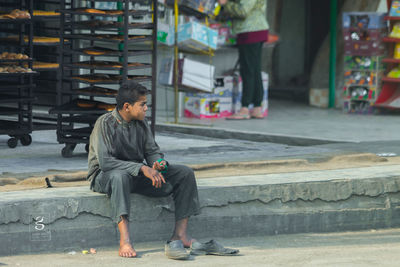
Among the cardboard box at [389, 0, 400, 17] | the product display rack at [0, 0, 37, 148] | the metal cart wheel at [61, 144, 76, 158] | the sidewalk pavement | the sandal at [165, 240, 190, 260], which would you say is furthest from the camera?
the cardboard box at [389, 0, 400, 17]

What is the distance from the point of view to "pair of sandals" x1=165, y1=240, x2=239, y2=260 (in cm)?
582

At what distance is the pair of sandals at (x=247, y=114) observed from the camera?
12.3m

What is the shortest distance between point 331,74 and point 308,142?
12.9ft

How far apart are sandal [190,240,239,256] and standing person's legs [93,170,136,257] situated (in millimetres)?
441

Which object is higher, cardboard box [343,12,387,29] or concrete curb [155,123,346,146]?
cardboard box [343,12,387,29]

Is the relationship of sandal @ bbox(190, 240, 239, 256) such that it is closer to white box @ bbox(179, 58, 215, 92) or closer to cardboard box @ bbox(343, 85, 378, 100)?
white box @ bbox(179, 58, 215, 92)

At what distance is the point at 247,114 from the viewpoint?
12.4 meters

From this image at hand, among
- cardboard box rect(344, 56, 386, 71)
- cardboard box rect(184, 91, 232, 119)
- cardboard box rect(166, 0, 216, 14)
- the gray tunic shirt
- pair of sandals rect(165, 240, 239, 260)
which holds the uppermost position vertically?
cardboard box rect(166, 0, 216, 14)

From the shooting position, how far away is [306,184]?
6824mm

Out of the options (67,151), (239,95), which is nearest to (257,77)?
(239,95)

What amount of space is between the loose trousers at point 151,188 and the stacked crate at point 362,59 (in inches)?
294

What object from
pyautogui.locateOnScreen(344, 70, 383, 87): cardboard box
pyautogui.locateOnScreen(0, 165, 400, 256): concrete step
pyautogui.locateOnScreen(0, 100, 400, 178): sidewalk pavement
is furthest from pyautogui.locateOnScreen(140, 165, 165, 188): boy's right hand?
pyautogui.locateOnScreen(344, 70, 383, 87): cardboard box

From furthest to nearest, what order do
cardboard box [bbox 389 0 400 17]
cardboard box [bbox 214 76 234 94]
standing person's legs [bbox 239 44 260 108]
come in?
1. cardboard box [bbox 389 0 400 17]
2. cardboard box [bbox 214 76 234 94]
3. standing person's legs [bbox 239 44 260 108]

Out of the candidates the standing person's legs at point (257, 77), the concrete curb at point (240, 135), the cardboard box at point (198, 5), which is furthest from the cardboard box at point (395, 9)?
the concrete curb at point (240, 135)
